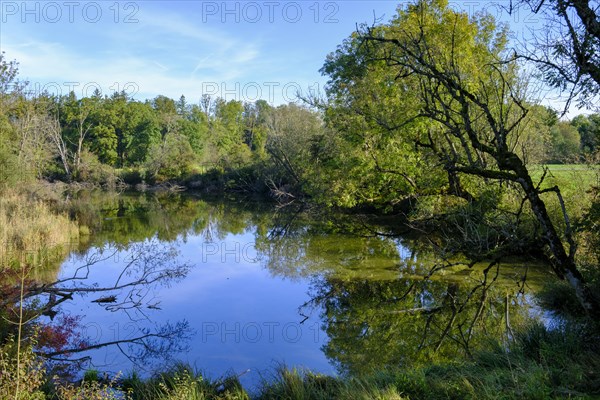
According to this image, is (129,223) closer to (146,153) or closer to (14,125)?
(14,125)

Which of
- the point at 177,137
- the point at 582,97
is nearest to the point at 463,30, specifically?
the point at 582,97

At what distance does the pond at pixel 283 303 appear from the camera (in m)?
7.86

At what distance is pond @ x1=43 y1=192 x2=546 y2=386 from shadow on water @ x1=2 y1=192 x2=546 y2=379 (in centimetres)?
4

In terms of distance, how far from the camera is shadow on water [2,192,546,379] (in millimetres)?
7934

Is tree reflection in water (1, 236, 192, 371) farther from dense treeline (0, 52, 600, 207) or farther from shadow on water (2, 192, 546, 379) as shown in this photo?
dense treeline (0, 52, 600, 207)

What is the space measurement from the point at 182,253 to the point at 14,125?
19.3m

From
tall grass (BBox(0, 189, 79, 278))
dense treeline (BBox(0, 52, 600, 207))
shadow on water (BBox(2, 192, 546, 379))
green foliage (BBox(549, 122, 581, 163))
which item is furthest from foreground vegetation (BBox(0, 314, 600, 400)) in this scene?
green foliage (BBox(549, 122, 581, 163))

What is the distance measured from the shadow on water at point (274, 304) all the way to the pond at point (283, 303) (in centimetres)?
4

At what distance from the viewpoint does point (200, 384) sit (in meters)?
6.04

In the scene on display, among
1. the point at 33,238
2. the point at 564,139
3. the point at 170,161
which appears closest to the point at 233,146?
the point at 170,161

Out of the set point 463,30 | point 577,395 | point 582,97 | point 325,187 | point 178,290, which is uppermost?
point 463,30

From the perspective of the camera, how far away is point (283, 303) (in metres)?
11.4

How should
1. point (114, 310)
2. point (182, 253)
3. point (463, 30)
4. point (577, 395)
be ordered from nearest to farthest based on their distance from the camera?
1. point (577, 395)
2. point (114, 310)
3. point (463, 30)
4. point (182, 253)

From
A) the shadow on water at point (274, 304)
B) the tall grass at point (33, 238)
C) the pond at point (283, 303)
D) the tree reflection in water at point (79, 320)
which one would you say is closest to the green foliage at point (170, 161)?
the pond at point (283, 303)
